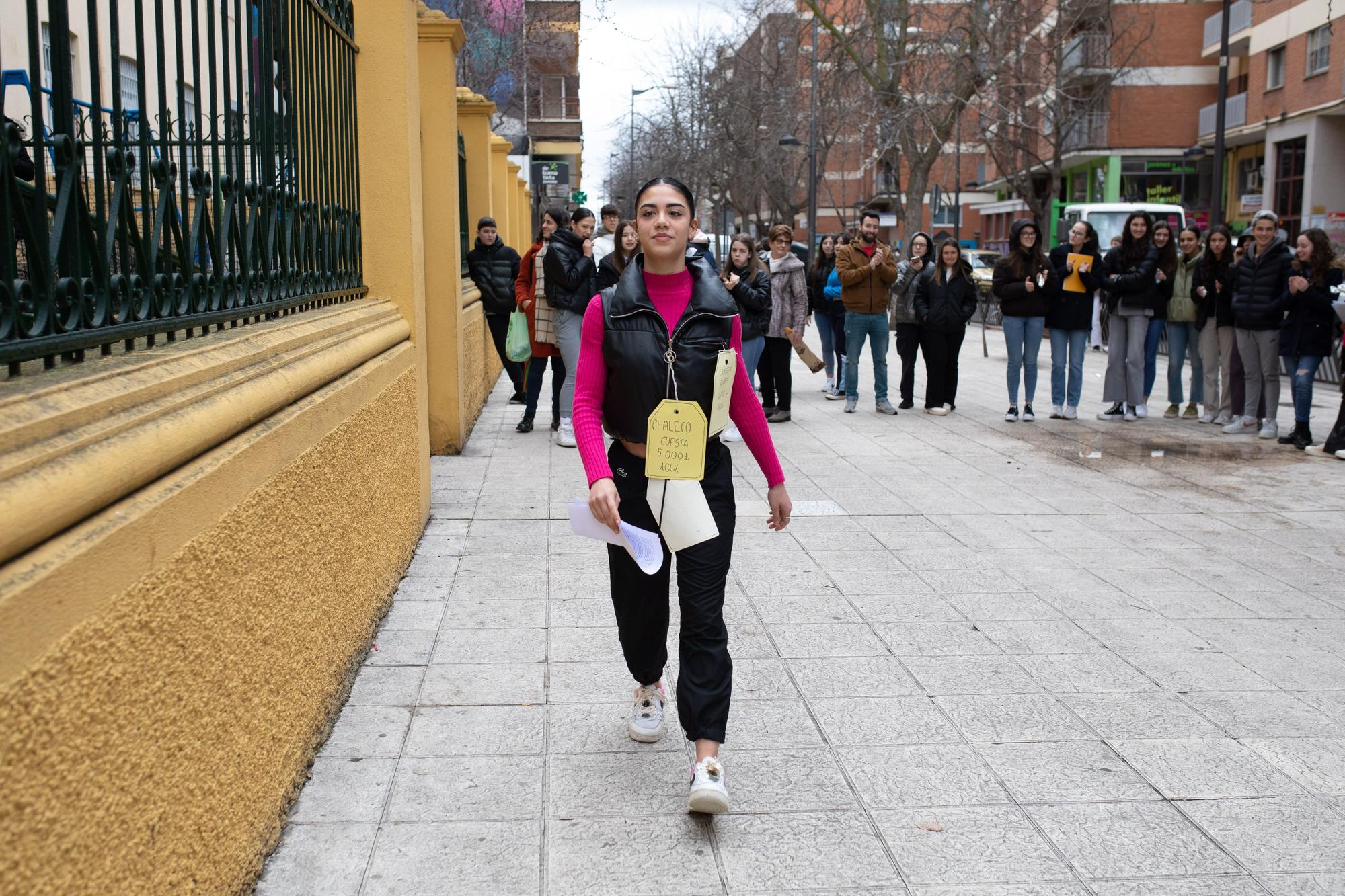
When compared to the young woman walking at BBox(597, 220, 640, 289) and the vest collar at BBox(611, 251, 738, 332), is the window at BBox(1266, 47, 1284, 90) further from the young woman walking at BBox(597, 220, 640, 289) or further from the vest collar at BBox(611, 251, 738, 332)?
the vest collar at BBox(611, 251, 738, 332)

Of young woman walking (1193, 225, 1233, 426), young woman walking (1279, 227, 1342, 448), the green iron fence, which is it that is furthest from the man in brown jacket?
the green iron fence

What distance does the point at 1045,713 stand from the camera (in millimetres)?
4691

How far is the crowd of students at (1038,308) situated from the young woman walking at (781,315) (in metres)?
0.02

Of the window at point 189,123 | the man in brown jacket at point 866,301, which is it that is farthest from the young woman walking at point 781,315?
the window at point 189,123

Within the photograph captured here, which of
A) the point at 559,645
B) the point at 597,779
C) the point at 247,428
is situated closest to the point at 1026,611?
the point at 559,645

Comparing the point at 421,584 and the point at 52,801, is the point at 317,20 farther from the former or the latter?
Answer: the point at 52,801

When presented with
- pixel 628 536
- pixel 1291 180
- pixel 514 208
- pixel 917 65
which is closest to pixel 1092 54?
pixel 1291 180

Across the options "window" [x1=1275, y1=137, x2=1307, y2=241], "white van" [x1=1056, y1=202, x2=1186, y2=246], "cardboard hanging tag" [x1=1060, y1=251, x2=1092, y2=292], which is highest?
"window" [x1=1275, y1=137, x2=1307, y2=241]

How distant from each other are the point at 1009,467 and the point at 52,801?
8968 mm

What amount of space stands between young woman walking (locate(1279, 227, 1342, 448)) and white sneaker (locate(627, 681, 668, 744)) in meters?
8.51

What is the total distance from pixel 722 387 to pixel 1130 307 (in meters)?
10.0

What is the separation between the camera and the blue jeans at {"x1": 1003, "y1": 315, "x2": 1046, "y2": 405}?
1306cm

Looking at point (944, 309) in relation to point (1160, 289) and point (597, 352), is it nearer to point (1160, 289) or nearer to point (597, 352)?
point (1160, 289)

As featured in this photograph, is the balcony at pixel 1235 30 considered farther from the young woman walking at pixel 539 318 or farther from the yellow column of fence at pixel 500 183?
the young woman walking at pixel 539 318
